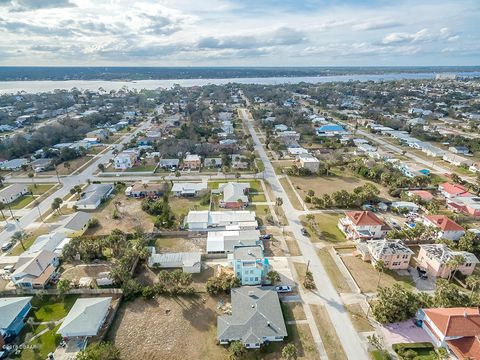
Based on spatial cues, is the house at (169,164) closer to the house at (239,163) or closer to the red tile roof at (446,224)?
the house at (239,163)

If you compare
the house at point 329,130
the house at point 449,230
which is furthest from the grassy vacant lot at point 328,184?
the house at point 329,130

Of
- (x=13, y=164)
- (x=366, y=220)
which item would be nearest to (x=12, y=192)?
(x=13, y=164)

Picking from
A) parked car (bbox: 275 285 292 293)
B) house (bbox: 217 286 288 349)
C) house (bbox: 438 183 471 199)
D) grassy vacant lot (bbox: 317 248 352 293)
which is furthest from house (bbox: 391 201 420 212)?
house (bbox: 217 286 288 349)

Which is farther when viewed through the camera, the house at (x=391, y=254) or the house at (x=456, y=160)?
the house at (x=456, y=160)

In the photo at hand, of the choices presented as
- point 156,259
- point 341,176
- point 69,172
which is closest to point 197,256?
point 156,259

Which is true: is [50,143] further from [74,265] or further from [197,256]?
[197,256]
